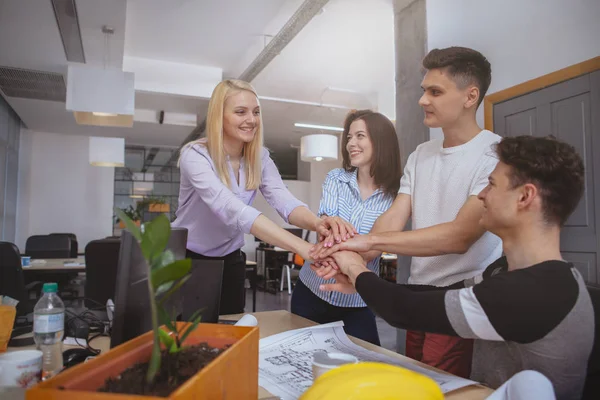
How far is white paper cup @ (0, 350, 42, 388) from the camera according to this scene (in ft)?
2.70

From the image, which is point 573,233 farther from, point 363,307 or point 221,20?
point 221,20

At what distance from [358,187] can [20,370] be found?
162cm

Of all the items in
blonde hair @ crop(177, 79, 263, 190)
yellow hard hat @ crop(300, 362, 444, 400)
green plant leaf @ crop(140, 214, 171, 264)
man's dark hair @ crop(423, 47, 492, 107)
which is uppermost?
man's dark hair @ crop(423, 47, 492, 107)

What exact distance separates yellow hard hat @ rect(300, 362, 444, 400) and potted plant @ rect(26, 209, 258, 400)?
0.14 metres

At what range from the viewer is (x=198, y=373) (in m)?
0.55

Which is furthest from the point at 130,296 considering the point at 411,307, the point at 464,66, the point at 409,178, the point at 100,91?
the point at 100,91

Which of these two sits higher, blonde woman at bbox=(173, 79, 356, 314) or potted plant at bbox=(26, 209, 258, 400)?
blonde woman at bbox=(173, 79, 356, 314)

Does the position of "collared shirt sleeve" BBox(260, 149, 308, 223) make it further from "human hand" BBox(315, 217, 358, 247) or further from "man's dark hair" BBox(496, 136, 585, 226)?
"man's dark hair" BBox(496, 136, 585, 226)

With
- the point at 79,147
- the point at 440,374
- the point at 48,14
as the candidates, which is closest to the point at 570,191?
the point at 440,374

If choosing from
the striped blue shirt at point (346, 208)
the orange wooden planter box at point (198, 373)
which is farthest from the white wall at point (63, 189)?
the orange wooden planter box at point (198, 373)

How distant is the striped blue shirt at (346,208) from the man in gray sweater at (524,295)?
743mm

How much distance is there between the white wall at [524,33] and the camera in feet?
6.11

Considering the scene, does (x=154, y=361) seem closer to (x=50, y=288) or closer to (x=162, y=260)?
(x=162, y=260)

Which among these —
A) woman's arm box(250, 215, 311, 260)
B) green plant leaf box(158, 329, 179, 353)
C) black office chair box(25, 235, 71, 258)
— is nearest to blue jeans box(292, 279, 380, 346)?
woman's arm box(250, 215, 311, 260)
